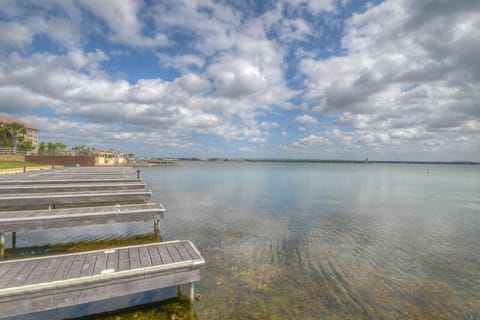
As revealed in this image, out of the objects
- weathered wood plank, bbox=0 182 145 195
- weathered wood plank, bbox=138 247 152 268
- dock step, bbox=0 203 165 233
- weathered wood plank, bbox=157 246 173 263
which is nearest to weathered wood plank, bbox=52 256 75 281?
weathered wood plank, bbox=138 247 152 268

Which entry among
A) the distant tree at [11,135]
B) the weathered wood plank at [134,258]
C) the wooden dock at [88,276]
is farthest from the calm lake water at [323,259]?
the distant tree at [11,135]

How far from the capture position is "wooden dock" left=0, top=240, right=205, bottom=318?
459cm

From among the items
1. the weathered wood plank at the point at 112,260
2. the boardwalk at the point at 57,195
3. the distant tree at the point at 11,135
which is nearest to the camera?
the weathered wood plank at the point at 112,260

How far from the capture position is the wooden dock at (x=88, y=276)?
459 centimetres

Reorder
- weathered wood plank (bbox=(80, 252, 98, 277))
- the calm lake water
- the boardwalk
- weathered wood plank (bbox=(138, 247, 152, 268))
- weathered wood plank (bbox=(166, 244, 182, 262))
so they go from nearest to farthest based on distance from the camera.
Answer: weathered wood plank (bbox=(80, 252, 98, 277))
weathered wood plank (bbox=(138, 247, 152, 268))
weathered wood plank (bbox=(166, 244, 182, 262))
the calm lake water
the boardwalk

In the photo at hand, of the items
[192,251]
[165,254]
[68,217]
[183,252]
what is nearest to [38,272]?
[165,254]

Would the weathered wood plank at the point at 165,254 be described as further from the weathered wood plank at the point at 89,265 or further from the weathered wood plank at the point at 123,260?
the weathered wood plank at the point at 89,265

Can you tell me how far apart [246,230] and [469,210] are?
2060 cm

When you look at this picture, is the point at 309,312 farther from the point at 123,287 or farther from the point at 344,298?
the point at 123,287

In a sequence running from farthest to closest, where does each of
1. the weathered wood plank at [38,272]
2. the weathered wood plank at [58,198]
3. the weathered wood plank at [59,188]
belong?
the weathered wood plank at [59,188]
the weathered wood plank at [58,198]
the weathered wood plank at [38,272]

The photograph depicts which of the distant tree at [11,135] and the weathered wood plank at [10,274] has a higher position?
the distant tree at [11,135]

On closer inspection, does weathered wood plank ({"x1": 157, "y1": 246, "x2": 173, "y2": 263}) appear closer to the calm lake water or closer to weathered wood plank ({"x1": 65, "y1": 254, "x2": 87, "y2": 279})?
the calm lake water

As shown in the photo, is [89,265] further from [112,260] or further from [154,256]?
[154,256]

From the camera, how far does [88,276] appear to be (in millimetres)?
5004
